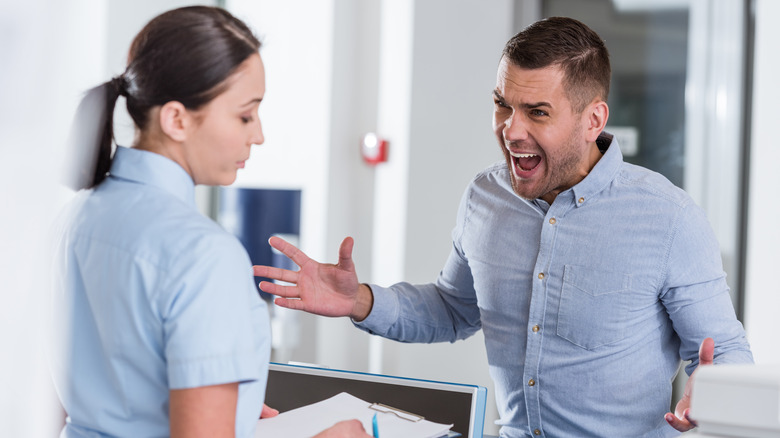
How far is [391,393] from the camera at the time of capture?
131 centimetres

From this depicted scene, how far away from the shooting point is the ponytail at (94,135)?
0.91 meters

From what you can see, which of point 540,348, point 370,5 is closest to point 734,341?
point 540,348

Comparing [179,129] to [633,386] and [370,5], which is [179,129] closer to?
[633,386]

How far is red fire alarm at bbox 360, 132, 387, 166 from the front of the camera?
316 cm

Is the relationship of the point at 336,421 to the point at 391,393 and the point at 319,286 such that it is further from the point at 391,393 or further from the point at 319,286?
the point at 319,286

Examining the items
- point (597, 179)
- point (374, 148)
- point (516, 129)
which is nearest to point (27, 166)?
point (516, 129)

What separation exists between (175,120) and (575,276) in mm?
921

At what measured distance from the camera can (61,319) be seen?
0.91m

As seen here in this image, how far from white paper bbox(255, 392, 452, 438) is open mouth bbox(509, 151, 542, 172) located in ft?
1.97

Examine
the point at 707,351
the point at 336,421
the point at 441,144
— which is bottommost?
the point at 336,421

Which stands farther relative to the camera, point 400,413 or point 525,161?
point 525,161

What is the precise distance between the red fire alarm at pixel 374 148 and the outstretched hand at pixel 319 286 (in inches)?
61.6

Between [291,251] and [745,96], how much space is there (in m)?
2.27

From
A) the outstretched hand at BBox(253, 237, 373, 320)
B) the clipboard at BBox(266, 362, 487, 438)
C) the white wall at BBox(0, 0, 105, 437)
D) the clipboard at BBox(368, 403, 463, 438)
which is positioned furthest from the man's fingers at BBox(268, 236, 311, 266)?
the white wall at BBox(0, 0, 105, 437)
